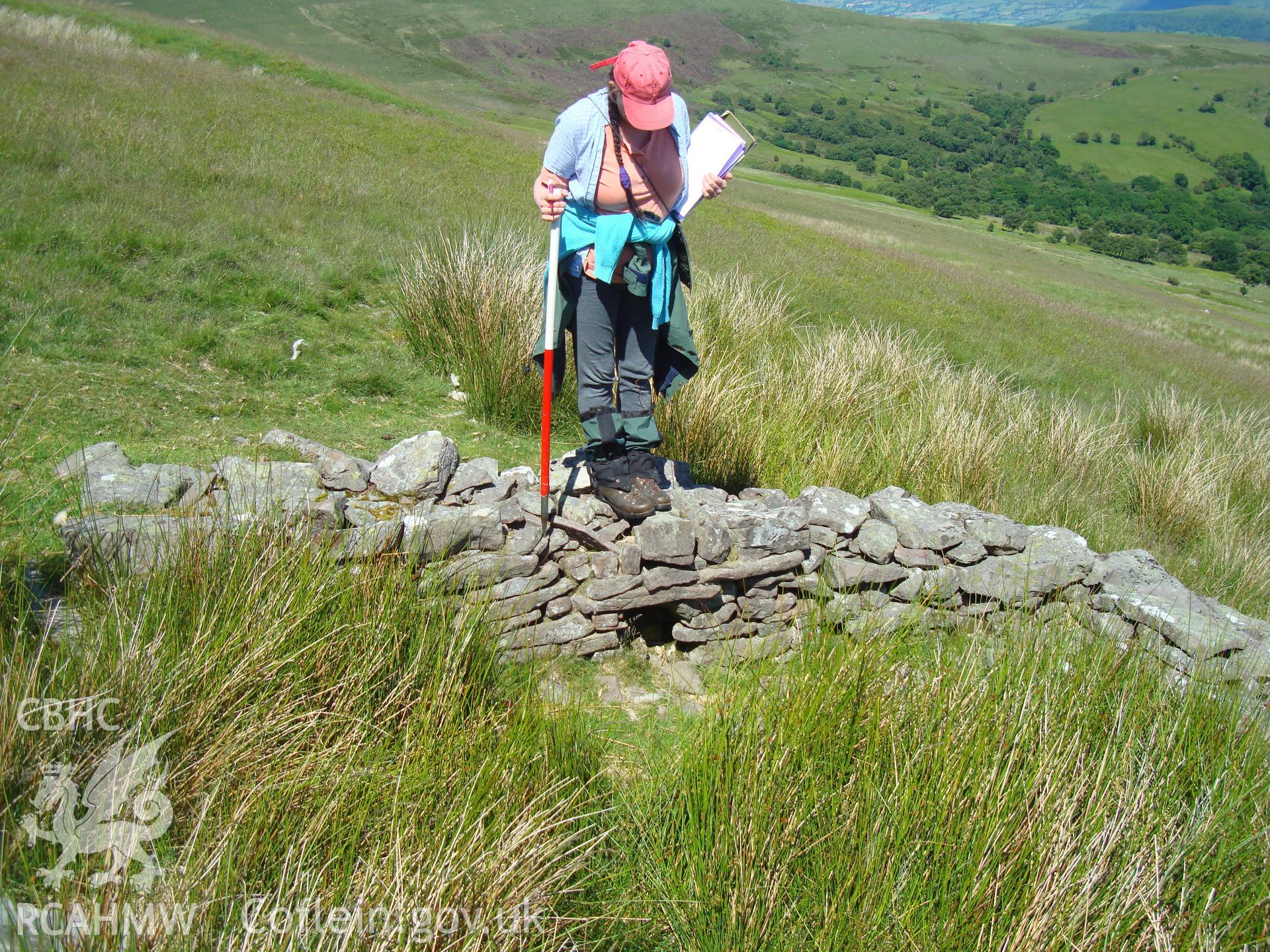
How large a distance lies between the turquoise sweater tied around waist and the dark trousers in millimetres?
135

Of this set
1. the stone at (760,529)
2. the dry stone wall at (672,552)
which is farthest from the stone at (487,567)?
the stone at (760,529)

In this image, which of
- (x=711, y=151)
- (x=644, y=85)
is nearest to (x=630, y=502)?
(x=711, y=151)

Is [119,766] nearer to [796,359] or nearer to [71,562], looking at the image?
[71,562]

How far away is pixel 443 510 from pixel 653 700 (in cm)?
132

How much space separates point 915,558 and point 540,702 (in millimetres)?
2469

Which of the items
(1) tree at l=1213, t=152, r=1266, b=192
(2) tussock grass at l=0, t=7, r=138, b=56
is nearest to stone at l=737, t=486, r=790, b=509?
(2) tussock grass at l=0, t=7, r=138, b=56

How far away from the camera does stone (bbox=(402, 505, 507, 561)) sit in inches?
134

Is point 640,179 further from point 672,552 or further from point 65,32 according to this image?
point 65,32

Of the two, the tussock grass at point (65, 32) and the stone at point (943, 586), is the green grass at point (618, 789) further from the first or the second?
the tussock grass at point (65, 32)

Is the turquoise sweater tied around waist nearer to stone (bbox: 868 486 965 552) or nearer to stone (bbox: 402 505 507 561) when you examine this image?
stone (bbox: 402 505 507 561)

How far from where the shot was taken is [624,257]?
3631 mm

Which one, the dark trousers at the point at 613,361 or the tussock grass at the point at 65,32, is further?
the tussock grass at the point at 65,32

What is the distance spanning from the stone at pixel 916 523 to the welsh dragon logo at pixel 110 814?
11.7 ft

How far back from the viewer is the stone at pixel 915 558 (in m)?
4.34
